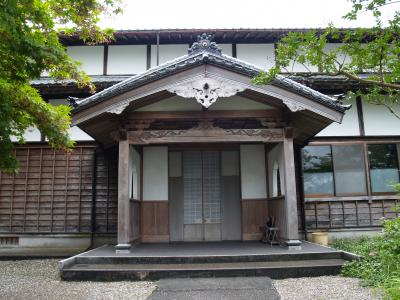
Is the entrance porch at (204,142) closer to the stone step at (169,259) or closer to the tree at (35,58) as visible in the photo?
the stone step at (169,259)

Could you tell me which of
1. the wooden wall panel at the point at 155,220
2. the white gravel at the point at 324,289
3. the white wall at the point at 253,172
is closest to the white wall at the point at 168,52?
the white wall at the point at 253,172

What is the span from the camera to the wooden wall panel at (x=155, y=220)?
10.5 meters

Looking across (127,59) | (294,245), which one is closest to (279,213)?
(294,245)

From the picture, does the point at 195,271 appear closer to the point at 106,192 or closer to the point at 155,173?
the point at 155,173

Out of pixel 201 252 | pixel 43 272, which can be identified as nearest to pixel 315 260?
pixel 201 252

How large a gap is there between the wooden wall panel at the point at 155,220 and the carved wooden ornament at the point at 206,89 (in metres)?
3.87

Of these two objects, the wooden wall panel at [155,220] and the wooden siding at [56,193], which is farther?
the wooden siding at [56,193]

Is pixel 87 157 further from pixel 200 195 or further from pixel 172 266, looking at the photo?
pixel 172 266

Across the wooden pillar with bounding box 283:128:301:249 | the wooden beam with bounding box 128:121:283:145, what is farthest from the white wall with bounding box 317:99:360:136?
the wooden beam with bounding box 128:121:283:145

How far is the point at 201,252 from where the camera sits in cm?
820

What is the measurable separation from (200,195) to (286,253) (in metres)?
3.74

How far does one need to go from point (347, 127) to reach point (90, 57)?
9.02 m

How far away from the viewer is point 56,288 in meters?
6.59

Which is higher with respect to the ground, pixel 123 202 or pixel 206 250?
pixel 123 202
